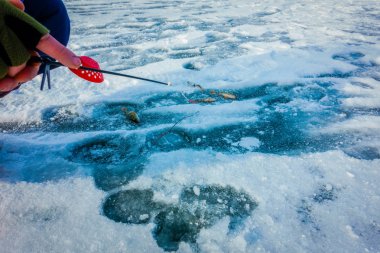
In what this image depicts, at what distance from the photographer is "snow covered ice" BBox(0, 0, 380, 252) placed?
108 centimetres

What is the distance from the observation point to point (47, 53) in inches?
38.1

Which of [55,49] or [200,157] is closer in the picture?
[55,49]

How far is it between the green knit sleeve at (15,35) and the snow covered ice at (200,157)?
680mm

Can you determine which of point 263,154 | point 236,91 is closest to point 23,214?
point 263,154

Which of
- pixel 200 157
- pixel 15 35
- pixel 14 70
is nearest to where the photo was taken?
pixel 15 35

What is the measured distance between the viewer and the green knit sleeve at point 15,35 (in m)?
0.85

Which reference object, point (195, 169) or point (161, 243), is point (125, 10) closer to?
point (195, 169)

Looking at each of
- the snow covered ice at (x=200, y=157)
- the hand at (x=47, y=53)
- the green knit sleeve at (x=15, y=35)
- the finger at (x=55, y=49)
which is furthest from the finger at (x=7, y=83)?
the snow covered ice at (x=200, y=157)

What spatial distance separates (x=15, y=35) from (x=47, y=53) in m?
0.11

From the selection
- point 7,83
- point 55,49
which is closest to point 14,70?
point 7,83

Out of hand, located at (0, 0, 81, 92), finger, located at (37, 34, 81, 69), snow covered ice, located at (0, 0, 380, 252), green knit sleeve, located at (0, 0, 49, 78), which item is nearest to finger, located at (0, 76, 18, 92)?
hand, located at (0, 0, 81, 92)

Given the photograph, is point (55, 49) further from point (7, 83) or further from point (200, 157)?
point (200, 157)

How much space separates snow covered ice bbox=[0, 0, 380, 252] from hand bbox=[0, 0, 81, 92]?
563 mm

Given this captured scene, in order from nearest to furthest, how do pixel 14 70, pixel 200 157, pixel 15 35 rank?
pixel 15 35, pixel 14 70, pixel 200 157
